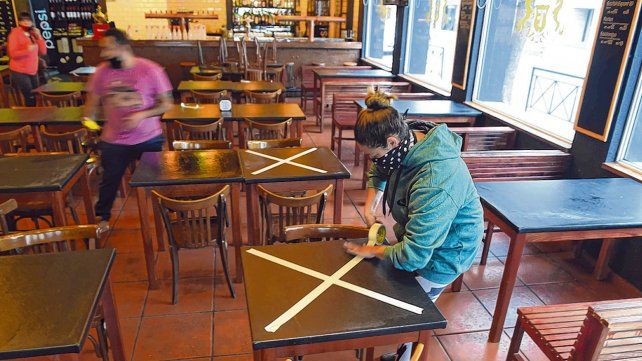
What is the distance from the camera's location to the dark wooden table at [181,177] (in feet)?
10.0

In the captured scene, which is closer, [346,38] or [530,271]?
[530,271]

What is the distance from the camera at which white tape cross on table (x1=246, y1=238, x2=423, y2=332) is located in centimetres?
165

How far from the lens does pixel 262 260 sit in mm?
2008

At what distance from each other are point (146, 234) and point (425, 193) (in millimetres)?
2214

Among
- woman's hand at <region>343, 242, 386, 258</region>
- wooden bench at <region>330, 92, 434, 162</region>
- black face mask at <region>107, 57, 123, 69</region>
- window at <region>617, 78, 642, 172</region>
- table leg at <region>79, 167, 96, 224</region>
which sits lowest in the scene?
table leg at <region>79, 167, 96, 224</region>

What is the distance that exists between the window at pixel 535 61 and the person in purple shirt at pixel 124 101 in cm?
357

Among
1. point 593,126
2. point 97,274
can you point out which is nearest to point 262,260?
point 97,274

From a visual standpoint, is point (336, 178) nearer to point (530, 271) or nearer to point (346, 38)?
point (530, 271)

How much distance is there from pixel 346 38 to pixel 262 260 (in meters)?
9.54

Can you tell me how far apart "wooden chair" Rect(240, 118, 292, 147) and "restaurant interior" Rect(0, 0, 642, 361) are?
0.03m

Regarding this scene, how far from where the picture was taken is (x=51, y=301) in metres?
1.70

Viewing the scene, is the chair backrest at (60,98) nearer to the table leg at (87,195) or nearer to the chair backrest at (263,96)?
the chair backrest at (263,96)

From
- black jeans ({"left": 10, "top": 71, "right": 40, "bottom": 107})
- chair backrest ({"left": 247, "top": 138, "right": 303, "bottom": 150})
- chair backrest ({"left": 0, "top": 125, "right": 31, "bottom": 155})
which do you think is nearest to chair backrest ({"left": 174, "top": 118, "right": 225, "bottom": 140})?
chair backrest ({"left": 247, "top": 138, "right": 303, "bottom": 150})

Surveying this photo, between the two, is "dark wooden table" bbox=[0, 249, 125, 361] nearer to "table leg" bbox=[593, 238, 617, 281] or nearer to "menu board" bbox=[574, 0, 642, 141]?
"table leg" bbox=[593, 238, 617, 281]
